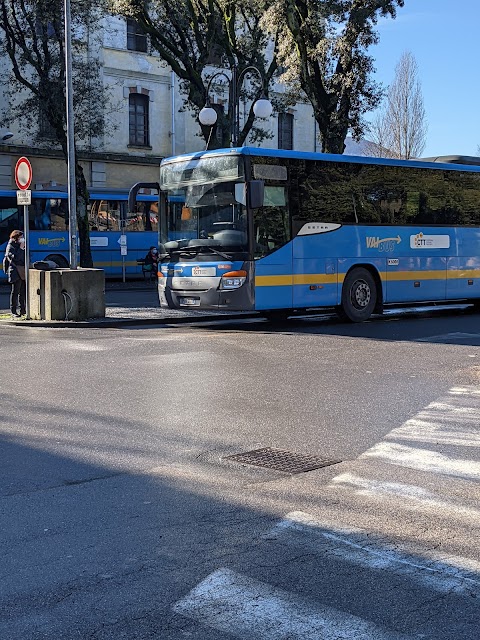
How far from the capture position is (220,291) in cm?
1591

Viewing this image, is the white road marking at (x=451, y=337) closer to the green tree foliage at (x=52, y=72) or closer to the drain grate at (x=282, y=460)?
the drain grate at (x=282, y=460)

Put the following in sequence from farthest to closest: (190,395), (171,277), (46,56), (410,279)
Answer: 1. (46,56)
2. (410,279)
3. (171,277)
4. (190,395)

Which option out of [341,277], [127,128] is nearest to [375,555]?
[341,277]

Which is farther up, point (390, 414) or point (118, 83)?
point (118, 83)

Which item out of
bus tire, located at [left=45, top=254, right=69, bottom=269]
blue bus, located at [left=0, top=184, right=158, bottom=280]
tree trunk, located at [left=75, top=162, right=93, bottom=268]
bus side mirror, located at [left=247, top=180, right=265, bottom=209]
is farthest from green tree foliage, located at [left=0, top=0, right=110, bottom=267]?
bus side mirror, located at [left=247, top=180, right=265, bottom=209]

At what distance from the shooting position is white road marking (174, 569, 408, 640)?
3.60 meters

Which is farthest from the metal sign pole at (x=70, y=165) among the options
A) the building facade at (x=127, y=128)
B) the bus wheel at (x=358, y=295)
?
the building facade at (x=127, y=128)

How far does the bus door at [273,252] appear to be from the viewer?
15922mm

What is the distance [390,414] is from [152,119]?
3451cm

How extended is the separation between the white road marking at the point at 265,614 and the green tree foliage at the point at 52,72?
86.9 feet

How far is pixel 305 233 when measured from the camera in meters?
16.7

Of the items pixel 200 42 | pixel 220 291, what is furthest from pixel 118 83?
pixel 220 291

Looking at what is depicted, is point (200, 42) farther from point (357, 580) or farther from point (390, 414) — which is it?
point (357, 580)

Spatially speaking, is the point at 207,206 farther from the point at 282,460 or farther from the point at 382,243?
the point at 282,460
